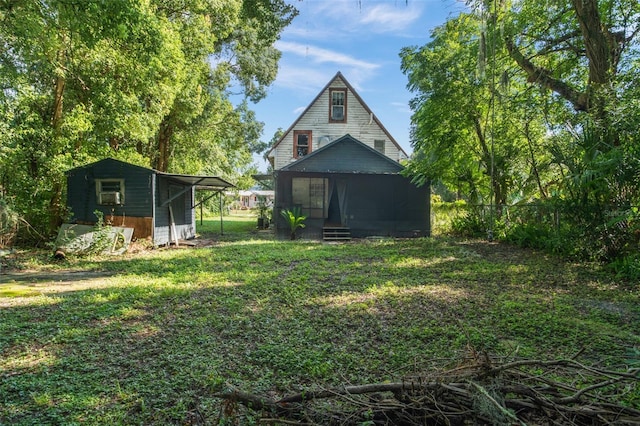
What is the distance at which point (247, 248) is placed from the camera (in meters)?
10.9

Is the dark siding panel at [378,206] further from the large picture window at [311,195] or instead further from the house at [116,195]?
the house at [116,195]

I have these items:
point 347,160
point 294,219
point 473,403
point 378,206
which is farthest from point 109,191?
point 473,403

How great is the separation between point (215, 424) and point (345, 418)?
96cm

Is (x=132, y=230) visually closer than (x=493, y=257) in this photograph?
No

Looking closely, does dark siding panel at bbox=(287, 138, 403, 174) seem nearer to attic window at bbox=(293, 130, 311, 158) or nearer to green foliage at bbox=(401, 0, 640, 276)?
green foliage at bbox=(401, 0, 640, 276)

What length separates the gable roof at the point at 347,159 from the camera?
1368 centimetres

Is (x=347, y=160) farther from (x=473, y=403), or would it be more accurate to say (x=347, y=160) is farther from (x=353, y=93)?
(x=473, y=403)

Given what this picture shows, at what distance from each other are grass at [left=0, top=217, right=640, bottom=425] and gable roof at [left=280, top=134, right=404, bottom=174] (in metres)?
A: 6.50

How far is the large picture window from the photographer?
15266mm

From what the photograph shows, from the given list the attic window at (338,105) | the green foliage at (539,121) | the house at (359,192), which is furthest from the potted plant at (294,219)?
the attic window at (338,105)

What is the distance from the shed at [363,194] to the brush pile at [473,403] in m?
11.5

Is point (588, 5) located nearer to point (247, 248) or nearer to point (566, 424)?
point (566, 424)

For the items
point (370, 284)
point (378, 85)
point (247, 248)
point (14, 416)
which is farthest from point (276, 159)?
point (14, 416)

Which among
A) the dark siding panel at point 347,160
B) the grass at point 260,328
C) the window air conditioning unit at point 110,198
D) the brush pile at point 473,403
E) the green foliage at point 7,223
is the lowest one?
the grass at point 260,328
